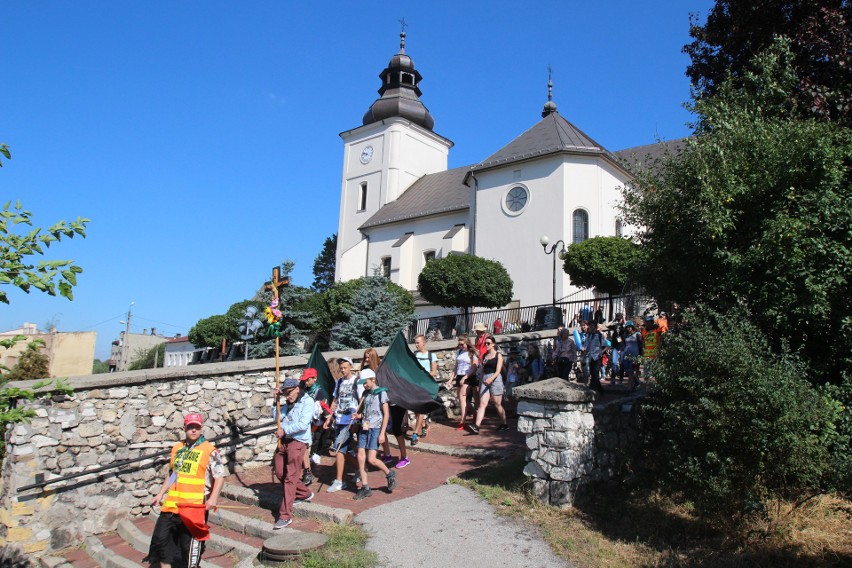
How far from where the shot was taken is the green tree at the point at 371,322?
19391 mm

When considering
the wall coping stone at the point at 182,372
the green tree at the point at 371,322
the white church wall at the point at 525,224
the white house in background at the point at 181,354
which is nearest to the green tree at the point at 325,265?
the white house in background at the point at 181,354

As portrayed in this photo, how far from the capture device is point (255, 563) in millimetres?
5883

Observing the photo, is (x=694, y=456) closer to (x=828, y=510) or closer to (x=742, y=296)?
(x=828, y=510)

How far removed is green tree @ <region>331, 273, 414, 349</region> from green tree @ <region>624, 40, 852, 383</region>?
12091 mm

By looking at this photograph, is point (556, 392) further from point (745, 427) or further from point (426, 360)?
point (426, 360)

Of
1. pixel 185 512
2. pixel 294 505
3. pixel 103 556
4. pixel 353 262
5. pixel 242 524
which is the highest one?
pixel 353 262

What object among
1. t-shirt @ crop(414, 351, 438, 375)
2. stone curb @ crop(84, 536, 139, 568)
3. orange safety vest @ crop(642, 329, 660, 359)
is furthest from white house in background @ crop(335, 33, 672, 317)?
stone curb @ crop(84, 536, 139, 568)

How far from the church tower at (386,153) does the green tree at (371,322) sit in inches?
872

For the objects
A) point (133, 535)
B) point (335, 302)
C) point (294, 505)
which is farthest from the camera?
point (335, 302)

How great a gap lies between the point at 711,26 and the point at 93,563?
1219cm

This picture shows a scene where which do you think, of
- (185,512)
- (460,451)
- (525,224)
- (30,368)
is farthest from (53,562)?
(525,224)

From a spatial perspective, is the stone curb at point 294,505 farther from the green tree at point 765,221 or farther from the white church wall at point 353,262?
the white church wall at point 353,262

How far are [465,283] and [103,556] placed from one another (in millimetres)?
19355

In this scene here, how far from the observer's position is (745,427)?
5.52 meters
